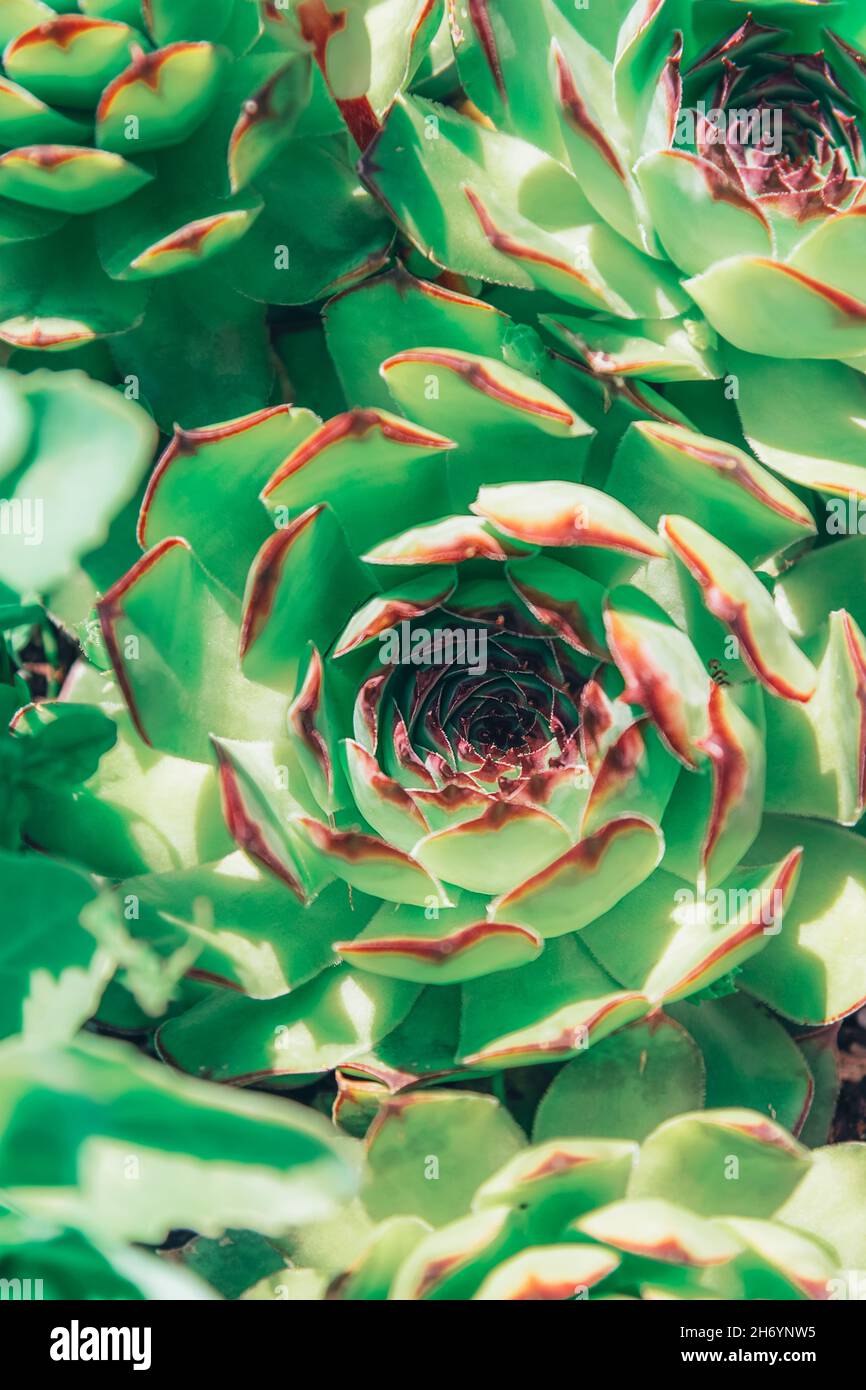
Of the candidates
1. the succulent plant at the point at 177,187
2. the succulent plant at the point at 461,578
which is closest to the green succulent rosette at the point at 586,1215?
the succulent plant at the point at 461,578

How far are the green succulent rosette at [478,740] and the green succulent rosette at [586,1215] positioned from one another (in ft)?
0.18

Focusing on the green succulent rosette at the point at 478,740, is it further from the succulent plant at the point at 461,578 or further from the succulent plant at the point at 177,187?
the succulent plant at the point at 177,187

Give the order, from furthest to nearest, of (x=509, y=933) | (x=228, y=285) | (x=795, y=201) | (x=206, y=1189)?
(x=228, y=285) → (x=795, y=201) → (x=509, y=933) → (x=206, y=1189)

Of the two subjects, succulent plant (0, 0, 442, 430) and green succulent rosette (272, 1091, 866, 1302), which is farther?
succulent plant (0, 0, 442, 430)

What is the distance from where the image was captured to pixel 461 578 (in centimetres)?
94

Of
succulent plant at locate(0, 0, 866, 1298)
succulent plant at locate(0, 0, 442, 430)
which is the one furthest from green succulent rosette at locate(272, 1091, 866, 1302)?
succulent plant at locate(0, 0, 442, 430)

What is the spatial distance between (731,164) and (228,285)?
0.39 meters

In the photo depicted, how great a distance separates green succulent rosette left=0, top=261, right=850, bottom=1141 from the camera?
0.79 metres

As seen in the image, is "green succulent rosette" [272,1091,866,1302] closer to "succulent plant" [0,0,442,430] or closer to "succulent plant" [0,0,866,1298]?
"succulent plant" [0,0,866,1298]

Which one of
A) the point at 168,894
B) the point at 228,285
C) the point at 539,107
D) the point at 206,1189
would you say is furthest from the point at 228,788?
the point at 539,107

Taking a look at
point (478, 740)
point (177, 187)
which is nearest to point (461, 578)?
point (478, 740)

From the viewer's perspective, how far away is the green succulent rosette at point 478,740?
793mm

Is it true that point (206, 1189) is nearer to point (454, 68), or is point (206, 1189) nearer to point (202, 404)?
point (202, 404)

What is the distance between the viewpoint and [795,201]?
0.89 m
